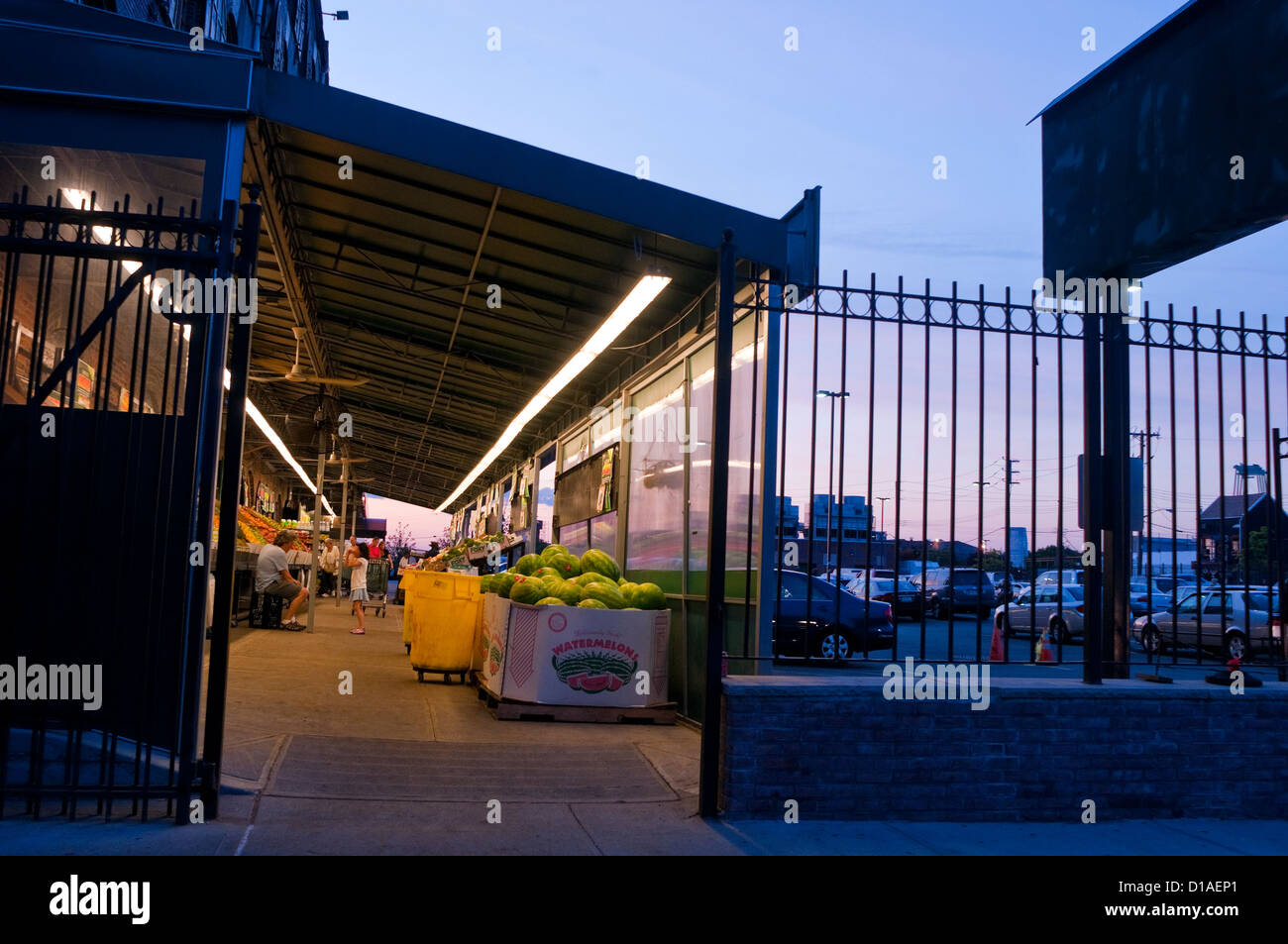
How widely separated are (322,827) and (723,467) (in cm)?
292

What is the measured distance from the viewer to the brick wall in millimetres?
6043

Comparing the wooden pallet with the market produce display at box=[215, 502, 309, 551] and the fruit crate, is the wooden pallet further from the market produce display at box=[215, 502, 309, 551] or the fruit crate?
the fruit crate

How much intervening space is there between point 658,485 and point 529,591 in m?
2.63

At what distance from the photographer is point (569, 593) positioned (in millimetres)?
9586

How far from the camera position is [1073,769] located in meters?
6.44

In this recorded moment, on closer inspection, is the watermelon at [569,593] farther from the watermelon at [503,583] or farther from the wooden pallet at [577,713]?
the watermelon at [503,583]

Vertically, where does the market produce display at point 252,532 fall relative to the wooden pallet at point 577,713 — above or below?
above

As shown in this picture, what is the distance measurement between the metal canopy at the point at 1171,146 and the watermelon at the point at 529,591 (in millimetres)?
5086

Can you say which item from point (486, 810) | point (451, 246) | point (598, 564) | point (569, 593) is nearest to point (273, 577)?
point (451, 246)

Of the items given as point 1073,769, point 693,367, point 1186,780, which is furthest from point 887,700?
point 693,367

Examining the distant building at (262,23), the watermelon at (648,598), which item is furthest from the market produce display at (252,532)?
the watermelon at (648,598)

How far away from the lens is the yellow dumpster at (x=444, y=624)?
467 inches
